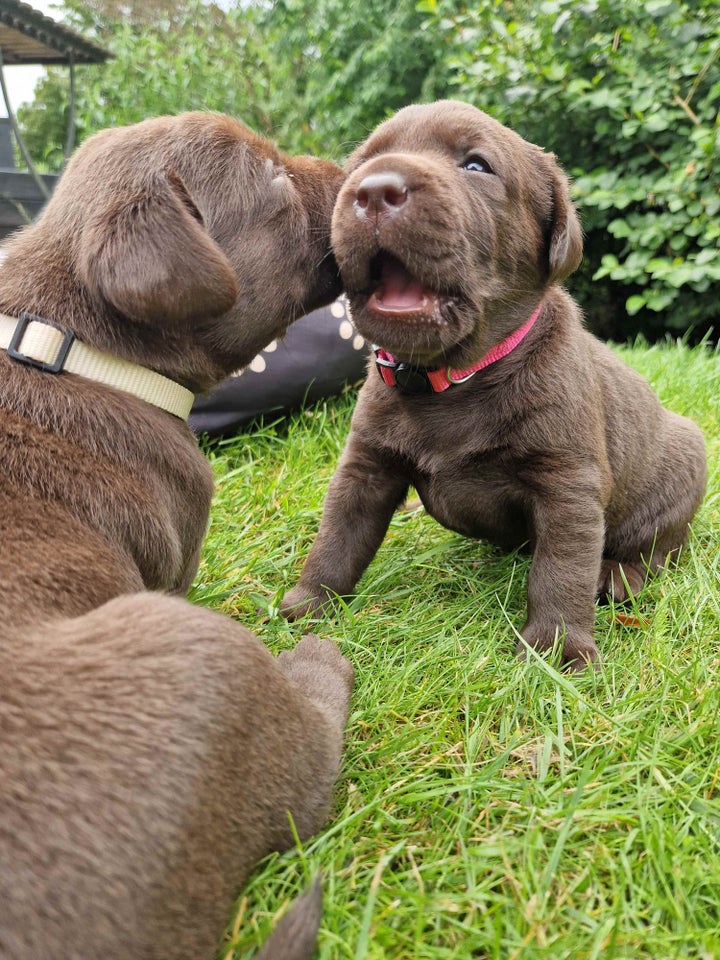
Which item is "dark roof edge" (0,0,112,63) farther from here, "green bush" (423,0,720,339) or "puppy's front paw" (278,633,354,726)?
"puppy's front paw" (278,633,354,726)

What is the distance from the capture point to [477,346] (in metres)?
2.39

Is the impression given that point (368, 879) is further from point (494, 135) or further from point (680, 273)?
point (680, 273)

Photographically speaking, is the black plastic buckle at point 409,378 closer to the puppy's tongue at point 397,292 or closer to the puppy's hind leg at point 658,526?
the puppy's tongue at point 397,292

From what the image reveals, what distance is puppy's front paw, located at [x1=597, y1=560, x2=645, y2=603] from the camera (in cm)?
283

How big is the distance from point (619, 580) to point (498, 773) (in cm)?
113

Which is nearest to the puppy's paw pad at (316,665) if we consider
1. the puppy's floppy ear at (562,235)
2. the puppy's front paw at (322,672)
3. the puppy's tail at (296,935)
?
the puppy's front paw at (322,672)

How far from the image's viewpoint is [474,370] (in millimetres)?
2467

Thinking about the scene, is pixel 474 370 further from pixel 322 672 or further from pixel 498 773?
pixel 498 773

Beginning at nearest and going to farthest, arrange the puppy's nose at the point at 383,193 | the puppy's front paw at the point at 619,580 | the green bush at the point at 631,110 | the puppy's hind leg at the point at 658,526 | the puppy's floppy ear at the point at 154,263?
the puppy's floppy ear at the point at 154,263 → the puppy's nose at the point at 383,193 → the puppy's front paw at the point at 619,580 → the puppy's hind leg at the point at 658,526 → the green bush at the point at 631,110

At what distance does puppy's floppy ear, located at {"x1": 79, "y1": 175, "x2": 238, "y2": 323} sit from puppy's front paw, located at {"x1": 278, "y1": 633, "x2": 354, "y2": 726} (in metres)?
0.91

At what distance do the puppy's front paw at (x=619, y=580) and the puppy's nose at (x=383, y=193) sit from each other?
146 cm

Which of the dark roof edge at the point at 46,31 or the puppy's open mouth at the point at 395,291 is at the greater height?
the dark roof edge at the point at 46,31

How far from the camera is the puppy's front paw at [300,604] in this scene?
2674 millimetres

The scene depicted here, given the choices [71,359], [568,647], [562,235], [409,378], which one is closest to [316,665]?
[568,647]
